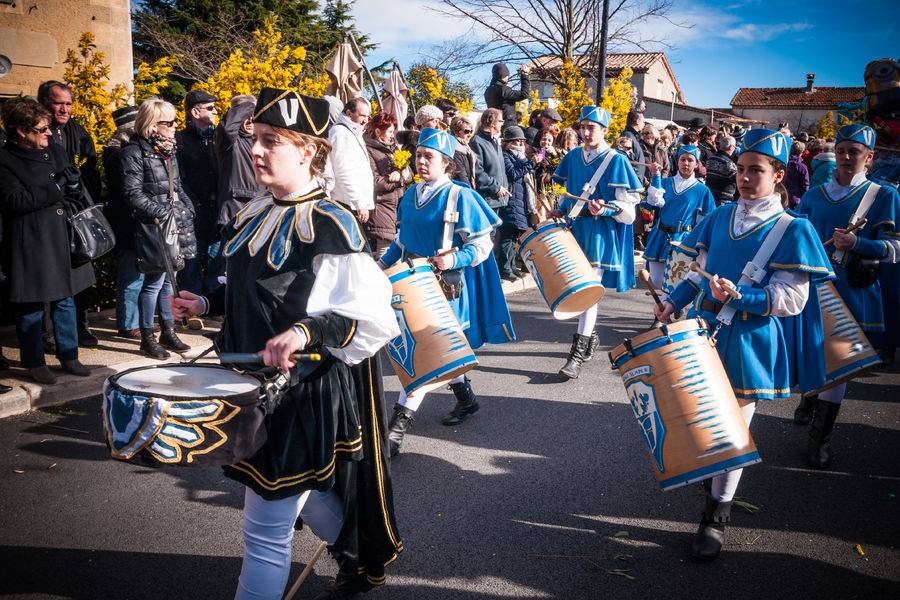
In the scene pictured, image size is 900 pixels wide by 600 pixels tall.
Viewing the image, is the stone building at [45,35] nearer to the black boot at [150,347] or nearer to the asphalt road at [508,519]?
the black boot at [150,347]

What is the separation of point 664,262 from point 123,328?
17.3 feet

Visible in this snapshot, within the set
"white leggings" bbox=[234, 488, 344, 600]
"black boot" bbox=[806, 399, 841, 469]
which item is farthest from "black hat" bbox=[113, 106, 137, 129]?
"black boot" bbox=[806, 399, 841, 469]

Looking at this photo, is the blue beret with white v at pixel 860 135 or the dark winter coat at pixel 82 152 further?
the dark winter coat at pixel 82 152

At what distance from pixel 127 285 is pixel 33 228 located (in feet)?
3.32

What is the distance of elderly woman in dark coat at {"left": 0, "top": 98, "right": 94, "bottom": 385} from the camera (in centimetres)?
464

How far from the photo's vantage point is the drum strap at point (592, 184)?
5.85 metres

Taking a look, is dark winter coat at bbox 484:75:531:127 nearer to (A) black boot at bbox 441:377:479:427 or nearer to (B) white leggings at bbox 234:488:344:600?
(A) black boot at bbox 441:377:479:427

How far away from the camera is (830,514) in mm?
3609

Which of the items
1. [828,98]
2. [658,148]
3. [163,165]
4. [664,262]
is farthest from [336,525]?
[828,98]

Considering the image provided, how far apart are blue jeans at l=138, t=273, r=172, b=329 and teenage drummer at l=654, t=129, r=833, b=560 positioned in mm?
4294

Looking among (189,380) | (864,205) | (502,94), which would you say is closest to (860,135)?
(864,205)

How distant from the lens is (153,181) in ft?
17.6

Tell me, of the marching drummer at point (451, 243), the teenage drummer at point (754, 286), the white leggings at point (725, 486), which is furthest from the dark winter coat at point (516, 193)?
the white leggings at point (725, 486)

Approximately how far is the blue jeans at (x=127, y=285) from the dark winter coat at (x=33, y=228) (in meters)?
0.73
